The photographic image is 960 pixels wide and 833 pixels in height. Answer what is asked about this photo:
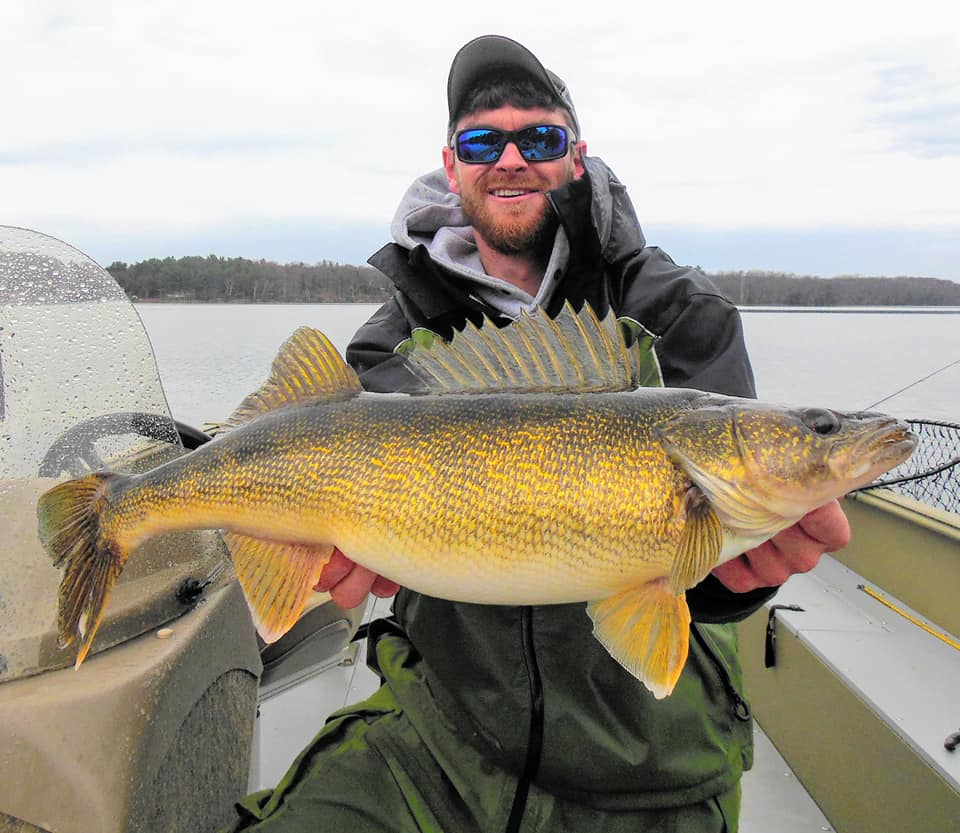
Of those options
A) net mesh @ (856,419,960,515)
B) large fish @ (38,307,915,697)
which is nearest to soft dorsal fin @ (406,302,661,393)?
large fish @ (38,307,915,697)

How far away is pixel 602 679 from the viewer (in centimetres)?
219

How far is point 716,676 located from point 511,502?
1080 mm

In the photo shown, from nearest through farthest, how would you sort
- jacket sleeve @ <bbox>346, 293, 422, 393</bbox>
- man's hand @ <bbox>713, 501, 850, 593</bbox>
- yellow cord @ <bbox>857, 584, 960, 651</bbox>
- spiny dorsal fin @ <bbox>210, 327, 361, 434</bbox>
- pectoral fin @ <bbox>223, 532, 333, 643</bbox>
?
man's hand @ <bbox>713, 501, 850, 593</bbox> < pectoral fin @ <bbox>223, 532, 333, 643</bbox> < spiny dorsal fin @ <bbox>210, 327, 361, 434</bbox> < jacket sleeve @ <bbox>346, 293, 422, 393</bbox> < yellow cord @ <bbox>857, 584, 960, 651</bbox>

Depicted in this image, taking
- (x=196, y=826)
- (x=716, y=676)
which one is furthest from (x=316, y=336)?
(x=716, y=676)

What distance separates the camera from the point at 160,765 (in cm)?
178

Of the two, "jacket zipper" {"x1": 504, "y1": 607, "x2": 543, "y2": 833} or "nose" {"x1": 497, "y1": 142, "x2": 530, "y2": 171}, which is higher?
"nose" {"x1": 497, "y1": 142, "x2": 530, "y2": 171}

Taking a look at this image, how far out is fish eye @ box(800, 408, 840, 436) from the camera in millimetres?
1721

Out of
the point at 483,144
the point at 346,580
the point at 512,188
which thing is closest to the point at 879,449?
the point at 346,580

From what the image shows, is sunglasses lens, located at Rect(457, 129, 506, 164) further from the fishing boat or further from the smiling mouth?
the fishing boat

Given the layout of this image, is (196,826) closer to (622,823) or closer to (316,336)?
(622,823)

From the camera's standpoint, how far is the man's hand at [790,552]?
184cm

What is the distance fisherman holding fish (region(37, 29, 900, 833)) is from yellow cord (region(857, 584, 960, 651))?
5.39 ft

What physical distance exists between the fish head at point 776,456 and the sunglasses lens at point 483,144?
1.75 m

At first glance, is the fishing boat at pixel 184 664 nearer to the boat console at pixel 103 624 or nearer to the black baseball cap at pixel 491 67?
the boat console at pixel 103 624
